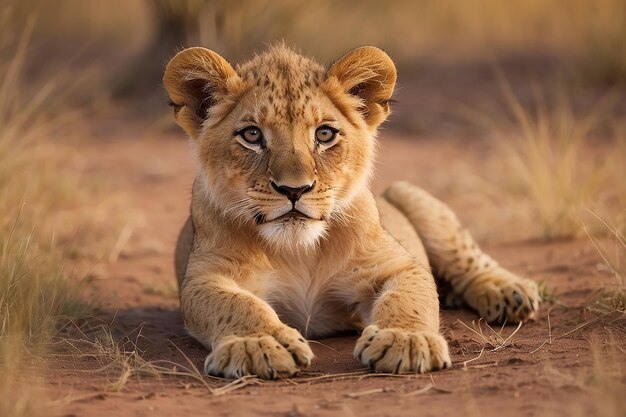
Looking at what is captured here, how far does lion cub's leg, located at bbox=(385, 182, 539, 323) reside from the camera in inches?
224

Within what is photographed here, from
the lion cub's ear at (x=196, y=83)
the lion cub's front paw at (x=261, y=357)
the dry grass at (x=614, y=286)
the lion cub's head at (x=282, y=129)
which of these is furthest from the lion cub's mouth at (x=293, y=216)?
the dry grass at (x=614, y=286)

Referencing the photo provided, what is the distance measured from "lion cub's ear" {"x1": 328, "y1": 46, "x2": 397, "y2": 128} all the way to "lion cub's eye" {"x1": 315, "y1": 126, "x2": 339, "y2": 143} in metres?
0.32

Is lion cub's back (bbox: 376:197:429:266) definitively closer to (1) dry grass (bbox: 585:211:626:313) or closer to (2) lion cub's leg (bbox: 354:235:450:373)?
(2) lion cub's leg (bbox: 354:235:450:373)

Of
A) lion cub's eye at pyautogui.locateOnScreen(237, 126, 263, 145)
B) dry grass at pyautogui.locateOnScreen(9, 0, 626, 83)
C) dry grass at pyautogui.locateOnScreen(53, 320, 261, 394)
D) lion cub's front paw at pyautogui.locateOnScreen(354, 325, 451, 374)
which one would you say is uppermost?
dry grass at pyautogui.locateOnScreen(9, 0, 626, 83)

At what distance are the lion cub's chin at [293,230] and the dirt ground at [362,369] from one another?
543 mm

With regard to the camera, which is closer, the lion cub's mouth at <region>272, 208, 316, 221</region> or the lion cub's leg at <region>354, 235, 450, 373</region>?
the lion cub's leg at <region>354, 235, 450, 373</region>

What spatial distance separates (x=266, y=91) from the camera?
4.79 metres

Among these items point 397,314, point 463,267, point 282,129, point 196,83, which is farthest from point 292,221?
point 463,267

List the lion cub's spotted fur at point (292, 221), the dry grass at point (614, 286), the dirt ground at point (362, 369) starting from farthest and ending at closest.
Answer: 1. the dry grass at point (614, 286)
2. the lion cub's spotted fur at point (292, 221)
3. the dirt ground at point (362, 369)

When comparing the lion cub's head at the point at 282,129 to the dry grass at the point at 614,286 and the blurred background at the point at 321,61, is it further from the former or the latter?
→ the dry grass at the point at 614,286

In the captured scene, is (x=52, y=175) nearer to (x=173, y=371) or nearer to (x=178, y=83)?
(x=178, y=83)

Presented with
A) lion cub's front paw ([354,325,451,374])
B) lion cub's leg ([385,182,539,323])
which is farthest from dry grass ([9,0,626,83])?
lion cub's front paw ([354,325,451,374])

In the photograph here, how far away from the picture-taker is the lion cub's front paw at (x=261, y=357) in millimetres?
4098

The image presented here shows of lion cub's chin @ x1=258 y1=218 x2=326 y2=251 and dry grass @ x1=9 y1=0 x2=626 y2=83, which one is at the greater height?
dry grass @ x1=9 y1=0 x2=626 y2=83
